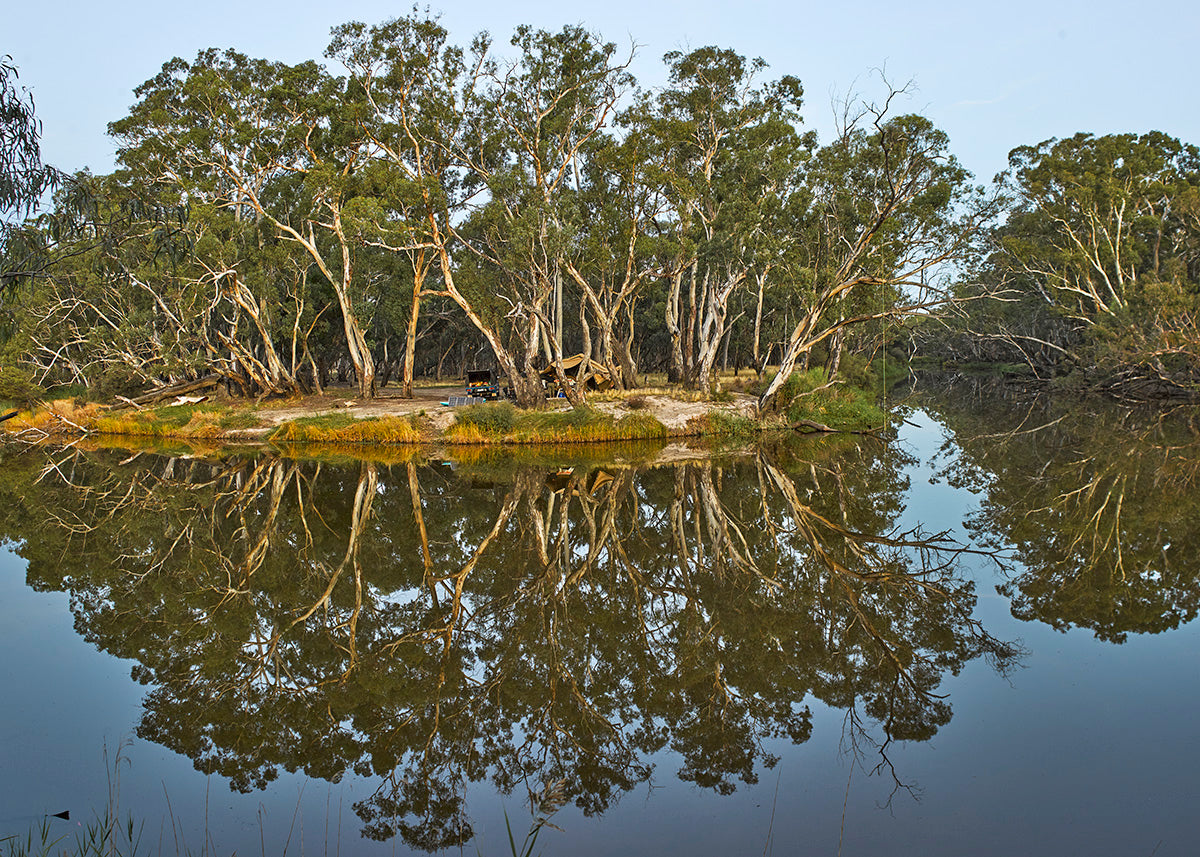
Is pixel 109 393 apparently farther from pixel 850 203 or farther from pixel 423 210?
pixel 850 203

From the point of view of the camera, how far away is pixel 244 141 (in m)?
29.7

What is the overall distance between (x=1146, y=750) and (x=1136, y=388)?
136 feet

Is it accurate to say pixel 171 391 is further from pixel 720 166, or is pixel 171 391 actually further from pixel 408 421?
pixel 720 166

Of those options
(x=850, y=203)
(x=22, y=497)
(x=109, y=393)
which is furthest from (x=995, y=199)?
(x=109, y=393)

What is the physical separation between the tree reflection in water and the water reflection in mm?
1225

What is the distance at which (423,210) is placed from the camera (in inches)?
1157

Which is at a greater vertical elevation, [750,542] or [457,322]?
[457,322]

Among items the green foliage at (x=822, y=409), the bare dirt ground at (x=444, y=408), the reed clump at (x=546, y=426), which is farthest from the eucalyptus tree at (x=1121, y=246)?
the reed clump at (x=546, y=426)

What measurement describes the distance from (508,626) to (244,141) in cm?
2730

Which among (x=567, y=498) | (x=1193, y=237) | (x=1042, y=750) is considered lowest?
(x=1042, y=750)

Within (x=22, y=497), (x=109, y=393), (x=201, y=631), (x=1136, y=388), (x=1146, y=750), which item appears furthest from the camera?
(x=1136, y=388)

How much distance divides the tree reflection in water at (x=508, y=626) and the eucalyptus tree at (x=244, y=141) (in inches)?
622

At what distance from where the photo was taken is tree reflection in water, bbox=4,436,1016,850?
619 centimetres

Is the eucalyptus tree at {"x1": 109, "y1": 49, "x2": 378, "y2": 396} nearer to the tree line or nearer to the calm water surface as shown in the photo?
the tree line
